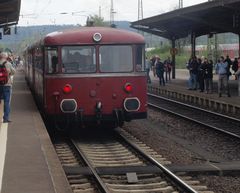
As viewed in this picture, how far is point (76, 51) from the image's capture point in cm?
1271

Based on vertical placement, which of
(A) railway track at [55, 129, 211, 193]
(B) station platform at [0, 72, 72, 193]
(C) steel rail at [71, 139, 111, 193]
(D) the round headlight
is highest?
(D) the round headlight

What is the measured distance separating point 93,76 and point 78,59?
0.50 metres

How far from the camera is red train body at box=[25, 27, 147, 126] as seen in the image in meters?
12.5

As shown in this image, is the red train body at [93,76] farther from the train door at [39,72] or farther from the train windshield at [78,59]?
the train door at [39,72]

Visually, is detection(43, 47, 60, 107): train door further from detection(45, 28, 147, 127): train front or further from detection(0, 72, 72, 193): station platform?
detection(0, 72, 72, 193): station platform

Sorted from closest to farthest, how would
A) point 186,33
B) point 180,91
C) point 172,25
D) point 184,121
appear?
1. point 184,121
2. point 180,91
3. point 172,25
4. point 186,33

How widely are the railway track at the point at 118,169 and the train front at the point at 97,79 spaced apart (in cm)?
65

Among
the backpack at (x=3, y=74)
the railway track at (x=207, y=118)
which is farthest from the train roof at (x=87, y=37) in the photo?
the railway track at (x=207, y=118)

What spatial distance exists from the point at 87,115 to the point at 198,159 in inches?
112

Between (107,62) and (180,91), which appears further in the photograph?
(180,91)

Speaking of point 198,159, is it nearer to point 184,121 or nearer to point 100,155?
point 100,155

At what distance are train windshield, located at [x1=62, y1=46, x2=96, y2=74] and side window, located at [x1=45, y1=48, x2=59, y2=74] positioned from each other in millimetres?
170

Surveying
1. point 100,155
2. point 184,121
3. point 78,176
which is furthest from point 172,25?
point 78,176

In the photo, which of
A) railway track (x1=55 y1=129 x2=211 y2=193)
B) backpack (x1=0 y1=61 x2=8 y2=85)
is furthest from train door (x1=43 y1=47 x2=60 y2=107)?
railway track (x1=55 y1=129 x2=211 y2=193)
